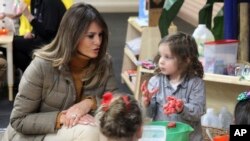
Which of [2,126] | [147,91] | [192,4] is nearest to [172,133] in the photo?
[147,91]

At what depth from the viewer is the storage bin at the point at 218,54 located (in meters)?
3.01

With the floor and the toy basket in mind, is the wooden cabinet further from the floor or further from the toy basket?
the floor

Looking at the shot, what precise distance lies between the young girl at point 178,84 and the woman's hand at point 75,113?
27 cm

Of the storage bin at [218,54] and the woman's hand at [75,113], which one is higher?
the storage bin at [218,54]

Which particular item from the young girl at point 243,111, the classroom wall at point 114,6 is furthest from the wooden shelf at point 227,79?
the classroom wall at point 114,6

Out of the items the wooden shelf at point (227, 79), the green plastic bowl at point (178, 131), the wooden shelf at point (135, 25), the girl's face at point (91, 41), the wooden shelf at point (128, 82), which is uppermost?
the wooden shelf at point (135, 25)

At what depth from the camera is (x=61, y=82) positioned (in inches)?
95.8

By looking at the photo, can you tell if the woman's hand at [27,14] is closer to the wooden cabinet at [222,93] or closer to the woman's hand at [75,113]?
the wooden cabinet at [222,93]

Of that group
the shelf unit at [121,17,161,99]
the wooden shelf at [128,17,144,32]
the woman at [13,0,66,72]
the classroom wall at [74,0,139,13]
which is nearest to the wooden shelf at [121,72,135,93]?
the shelf unit at [121,17,161,99]

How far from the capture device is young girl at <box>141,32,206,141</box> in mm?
2457

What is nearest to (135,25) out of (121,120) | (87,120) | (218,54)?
(218,54)

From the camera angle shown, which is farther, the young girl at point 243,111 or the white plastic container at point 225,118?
the white plastic container at point 225,118

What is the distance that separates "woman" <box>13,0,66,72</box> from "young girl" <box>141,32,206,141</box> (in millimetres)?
1507

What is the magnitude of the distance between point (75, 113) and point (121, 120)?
0.54 m
